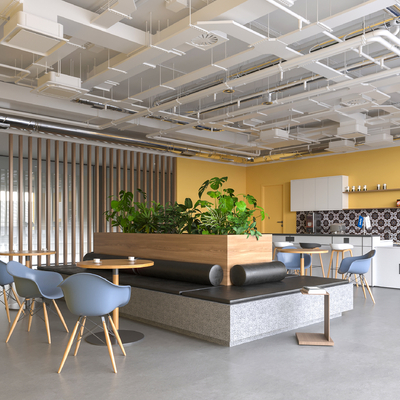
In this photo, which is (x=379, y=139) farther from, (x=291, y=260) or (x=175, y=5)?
(x=175, y=5)

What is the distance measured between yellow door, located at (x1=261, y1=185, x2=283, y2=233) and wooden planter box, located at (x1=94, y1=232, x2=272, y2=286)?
6.66 metres

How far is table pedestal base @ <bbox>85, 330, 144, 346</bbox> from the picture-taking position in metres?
4.12

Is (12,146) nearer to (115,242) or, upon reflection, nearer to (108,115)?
(108,115)

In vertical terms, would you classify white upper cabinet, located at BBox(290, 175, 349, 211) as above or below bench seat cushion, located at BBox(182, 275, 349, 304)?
above

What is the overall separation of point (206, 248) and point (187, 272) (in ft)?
1.33

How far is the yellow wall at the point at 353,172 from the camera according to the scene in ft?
32.3

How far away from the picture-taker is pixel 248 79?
18.2 ft

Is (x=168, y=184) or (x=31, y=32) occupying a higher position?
(x=31, y=32)

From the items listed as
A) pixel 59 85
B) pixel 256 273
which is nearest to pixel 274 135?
pixel 256 273

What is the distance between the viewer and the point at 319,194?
35.5 feet

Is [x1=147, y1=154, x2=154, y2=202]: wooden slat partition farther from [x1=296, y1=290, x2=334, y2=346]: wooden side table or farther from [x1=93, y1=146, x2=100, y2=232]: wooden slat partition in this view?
[x1=296, y1=290, x2=334, y2=346]: wooden side table

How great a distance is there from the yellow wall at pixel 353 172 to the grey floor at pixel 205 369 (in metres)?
5.97

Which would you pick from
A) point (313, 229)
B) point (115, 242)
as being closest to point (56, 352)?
point (115, 242)

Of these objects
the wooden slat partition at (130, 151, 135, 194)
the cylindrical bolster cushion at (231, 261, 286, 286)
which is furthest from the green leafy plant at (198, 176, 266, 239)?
the wooden slat partition at (130, 151, 135, 194)
